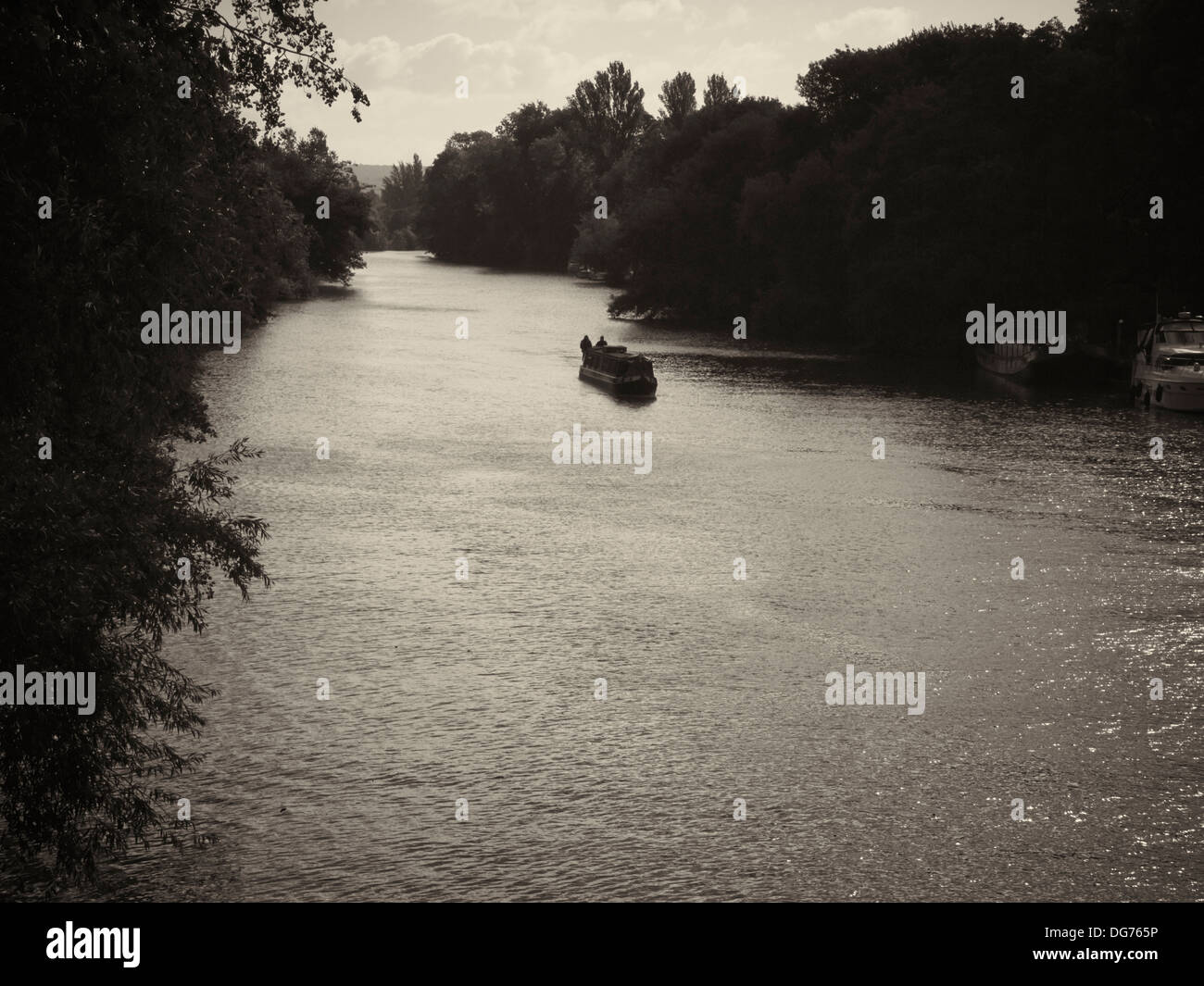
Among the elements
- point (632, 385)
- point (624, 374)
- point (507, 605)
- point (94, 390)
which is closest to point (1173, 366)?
point (632, 385)

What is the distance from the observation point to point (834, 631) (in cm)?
2259

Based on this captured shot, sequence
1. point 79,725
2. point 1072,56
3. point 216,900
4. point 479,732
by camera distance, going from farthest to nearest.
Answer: point 1072,56
point 479,732
point 216,900
point 79,725

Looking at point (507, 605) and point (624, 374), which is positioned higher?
point (624, 374)

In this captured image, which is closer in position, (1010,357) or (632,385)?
(632,385)

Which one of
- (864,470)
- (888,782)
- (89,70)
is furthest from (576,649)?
(864,470)

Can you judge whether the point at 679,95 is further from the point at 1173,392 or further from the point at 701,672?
the point at 701,672

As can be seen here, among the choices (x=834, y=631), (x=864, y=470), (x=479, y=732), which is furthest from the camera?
(x=864, y=470)

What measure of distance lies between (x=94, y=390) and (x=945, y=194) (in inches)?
2418

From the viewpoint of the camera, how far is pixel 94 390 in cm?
1312

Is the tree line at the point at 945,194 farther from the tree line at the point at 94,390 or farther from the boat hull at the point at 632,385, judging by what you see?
the tree line at the point at 94,390

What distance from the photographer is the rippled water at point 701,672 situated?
45.5ft

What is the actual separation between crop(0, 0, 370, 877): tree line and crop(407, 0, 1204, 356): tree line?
5387 cm
